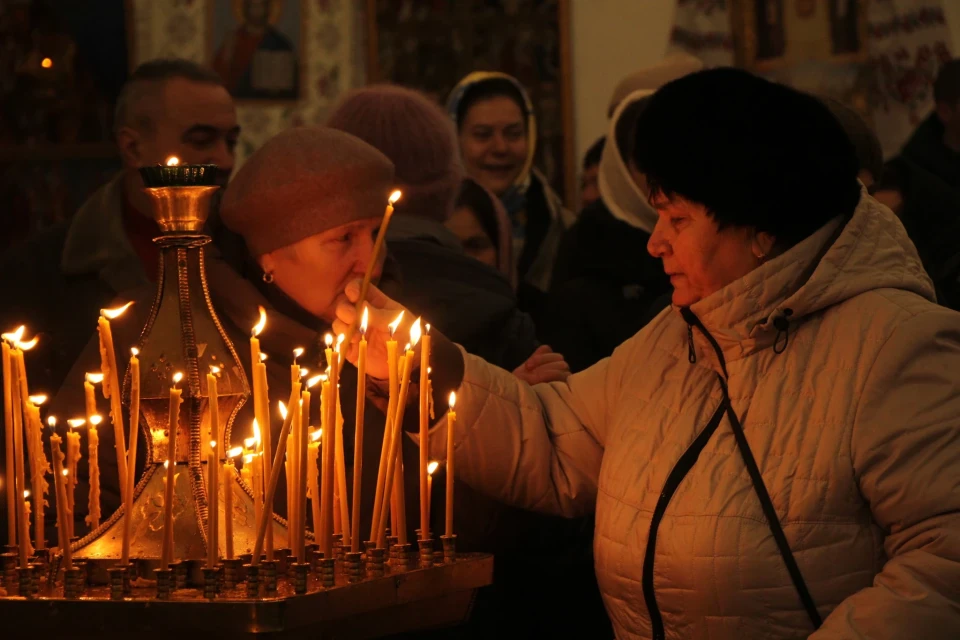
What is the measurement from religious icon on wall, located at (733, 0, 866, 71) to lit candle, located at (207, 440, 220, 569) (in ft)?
16.2

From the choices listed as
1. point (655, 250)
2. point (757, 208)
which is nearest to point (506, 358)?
point (655, 250)

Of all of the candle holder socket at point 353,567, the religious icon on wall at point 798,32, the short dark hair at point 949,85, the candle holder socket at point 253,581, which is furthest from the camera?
the religious icon on wall at point 798,32

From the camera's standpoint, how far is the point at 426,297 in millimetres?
2592

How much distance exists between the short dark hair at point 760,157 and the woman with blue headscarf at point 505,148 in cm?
226

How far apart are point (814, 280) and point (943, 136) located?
295cm

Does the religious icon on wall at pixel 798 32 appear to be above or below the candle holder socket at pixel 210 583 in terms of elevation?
above

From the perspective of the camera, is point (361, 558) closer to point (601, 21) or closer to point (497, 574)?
point (497, 574)

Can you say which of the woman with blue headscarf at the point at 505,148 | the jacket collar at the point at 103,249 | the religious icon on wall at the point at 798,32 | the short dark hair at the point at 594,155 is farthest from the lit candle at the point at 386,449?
the religious icon on wall at the point at 798,32

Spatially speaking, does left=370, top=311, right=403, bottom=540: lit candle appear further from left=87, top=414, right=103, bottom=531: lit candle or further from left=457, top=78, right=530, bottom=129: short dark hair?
left=457, top=78, right=530, bottom=129: short dark hair

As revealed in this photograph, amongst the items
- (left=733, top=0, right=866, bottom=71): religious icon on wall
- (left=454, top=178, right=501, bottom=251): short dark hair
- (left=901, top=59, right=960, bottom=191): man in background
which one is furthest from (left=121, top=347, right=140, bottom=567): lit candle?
(left=733, top=0, right=866, bottom=71): religious icon on wall

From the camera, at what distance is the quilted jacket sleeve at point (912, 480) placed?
1.77m

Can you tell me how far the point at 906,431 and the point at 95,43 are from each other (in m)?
5.12

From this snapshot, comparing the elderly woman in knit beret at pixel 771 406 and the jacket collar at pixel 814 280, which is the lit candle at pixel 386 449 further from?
the jacket collar at pixel 814 280

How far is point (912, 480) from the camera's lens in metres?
1.81
